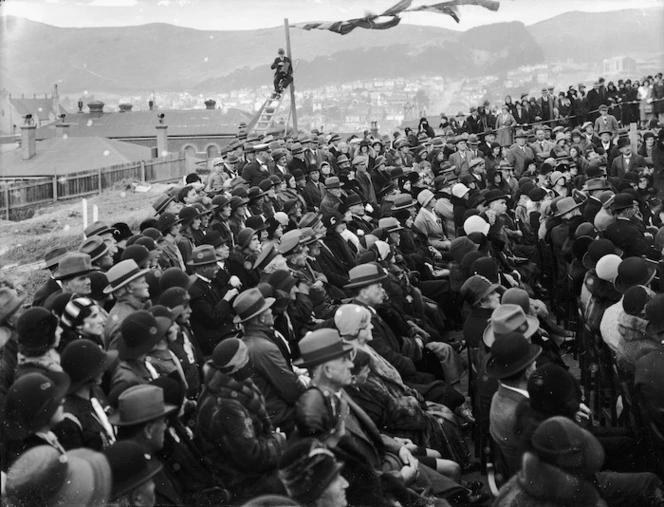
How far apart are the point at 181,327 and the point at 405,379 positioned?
2.06 meters

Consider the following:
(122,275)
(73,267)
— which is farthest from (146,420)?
(73,267)

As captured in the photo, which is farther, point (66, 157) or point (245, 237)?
point (66, 157)

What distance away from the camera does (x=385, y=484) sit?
16.3 ft

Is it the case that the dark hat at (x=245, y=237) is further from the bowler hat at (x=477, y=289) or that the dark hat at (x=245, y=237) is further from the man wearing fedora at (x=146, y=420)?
the man wearing fedora at (x=146, y=420)

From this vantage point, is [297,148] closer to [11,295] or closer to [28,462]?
[11,295]

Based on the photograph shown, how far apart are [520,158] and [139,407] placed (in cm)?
1544

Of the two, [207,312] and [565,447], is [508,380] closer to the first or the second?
[565,447]

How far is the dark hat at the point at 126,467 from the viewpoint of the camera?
3.77 meters

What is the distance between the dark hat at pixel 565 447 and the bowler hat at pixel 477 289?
3.06 m

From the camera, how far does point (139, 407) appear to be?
4402 millimetres

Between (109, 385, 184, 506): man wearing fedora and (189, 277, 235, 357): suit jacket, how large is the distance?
3031 millimetres

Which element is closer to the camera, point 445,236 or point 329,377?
point 329,377

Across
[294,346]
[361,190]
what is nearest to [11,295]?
[294,346]

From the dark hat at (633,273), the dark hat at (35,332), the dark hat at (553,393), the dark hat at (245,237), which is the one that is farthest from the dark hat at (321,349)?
the dark hat at (245,237)
